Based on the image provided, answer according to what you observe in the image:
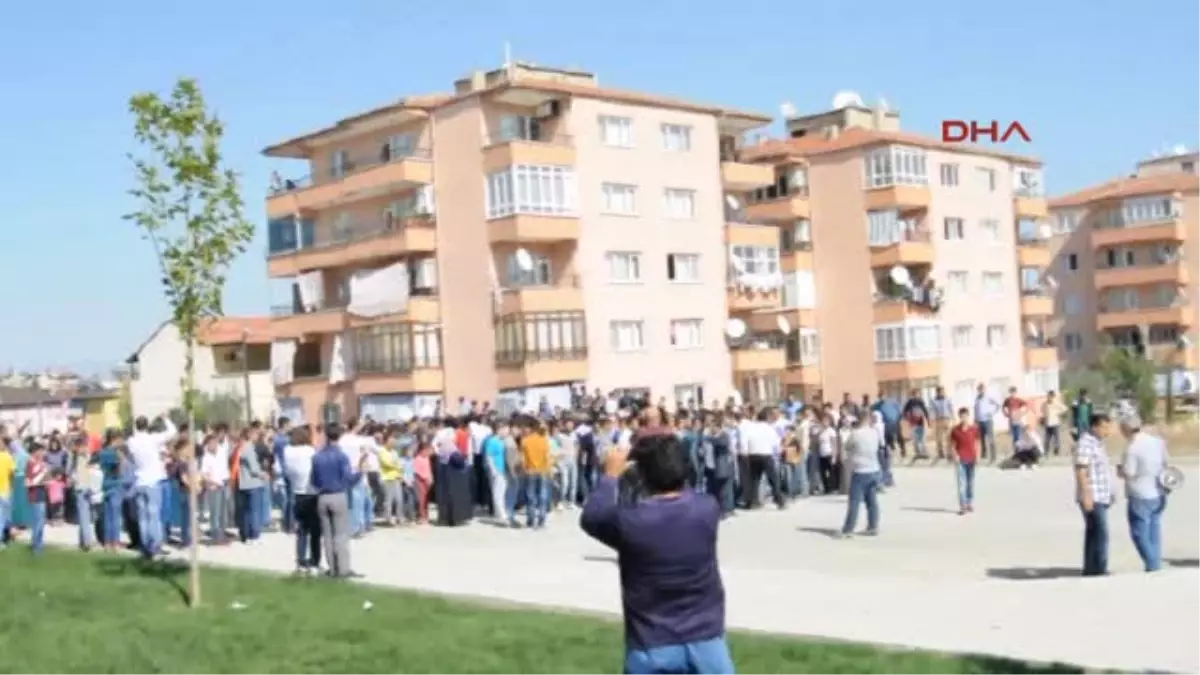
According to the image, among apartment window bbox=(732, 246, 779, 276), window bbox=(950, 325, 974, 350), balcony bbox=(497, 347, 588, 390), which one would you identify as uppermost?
apartment window bbox=(732, 246, 779, 276)

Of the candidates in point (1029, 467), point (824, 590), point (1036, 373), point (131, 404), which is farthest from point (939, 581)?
point (131, 404)

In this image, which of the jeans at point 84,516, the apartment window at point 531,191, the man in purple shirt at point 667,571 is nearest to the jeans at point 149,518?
the jeans at point 84,516

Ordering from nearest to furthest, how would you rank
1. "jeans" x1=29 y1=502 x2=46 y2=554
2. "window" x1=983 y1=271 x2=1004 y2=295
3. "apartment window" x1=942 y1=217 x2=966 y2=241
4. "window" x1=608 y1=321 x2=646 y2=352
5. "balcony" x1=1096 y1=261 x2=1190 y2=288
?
"jeans" x1=29 y1=502 x2=46 y2=554, "window" x1=608 y1=321 x2=646 y2=352, "apartment window" x1=942 y1=217 x2=966 y2=241, "window" x1=983 y1=271 x2=1004 y2=295, "balcony" x1=1096 y1=261 x2=1190 y2=288

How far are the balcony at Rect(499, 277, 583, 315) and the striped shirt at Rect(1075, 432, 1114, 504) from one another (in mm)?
41024

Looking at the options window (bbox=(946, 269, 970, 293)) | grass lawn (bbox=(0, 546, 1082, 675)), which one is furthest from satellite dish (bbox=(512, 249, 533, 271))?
grass lawn (bbox=(0, 546, 1082, 675))

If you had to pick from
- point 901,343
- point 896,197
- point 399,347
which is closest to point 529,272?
point 399,347

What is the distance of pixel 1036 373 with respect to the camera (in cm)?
7856

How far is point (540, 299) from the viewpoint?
54969mm

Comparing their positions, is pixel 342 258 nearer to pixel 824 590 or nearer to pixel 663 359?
pixel 663 359

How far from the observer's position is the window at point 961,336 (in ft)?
239

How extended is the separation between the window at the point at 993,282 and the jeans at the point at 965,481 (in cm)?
5432

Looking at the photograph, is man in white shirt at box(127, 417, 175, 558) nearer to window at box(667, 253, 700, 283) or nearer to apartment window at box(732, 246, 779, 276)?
window at box(667, 253, 700, 283)

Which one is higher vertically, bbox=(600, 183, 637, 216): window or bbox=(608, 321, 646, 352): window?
bbox=(600, 183, 637, 216): window

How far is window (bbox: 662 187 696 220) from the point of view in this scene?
60.9m
